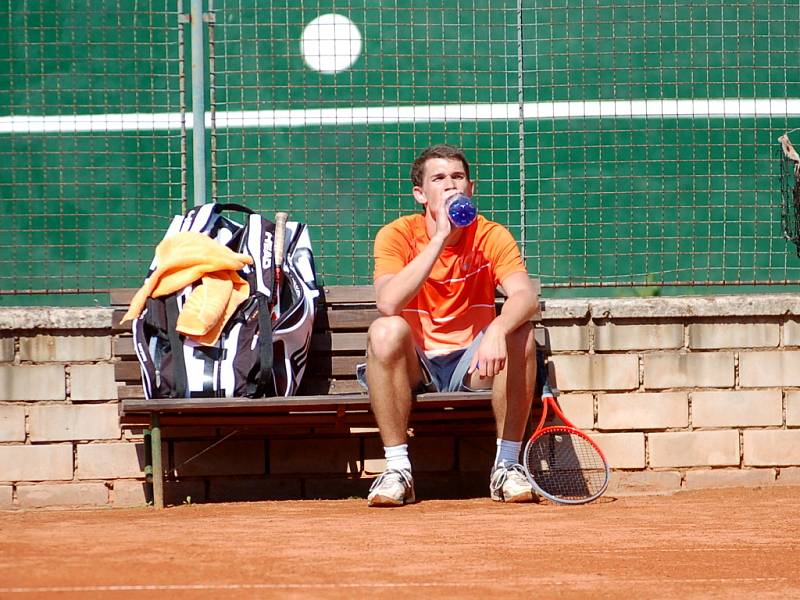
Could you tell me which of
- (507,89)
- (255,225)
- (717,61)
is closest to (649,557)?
(255,225)

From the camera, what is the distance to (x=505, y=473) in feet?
19.2

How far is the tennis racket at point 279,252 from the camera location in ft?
20.1

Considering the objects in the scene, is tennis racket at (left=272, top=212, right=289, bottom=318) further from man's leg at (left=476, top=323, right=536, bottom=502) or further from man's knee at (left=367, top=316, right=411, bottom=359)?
man's leg at (left=476, top=323, right=536, bottom=502)

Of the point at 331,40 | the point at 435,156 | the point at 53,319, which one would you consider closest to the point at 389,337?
the point at 435,156

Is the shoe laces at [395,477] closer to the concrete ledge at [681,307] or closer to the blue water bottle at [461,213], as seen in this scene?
the blue water bottle at [461,213]

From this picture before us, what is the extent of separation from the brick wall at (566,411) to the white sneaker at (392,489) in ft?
2.50

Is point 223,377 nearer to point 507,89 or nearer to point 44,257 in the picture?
point 44,257

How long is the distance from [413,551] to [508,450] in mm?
1553

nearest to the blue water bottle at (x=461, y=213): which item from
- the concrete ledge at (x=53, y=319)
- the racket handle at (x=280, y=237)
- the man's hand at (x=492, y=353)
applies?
the man's hand at (x=492, y=353)

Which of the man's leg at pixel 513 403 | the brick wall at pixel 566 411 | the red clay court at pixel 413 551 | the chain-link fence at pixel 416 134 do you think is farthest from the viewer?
the chain-link fence at pixel 416 134

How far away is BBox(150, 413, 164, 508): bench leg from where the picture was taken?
6027mm

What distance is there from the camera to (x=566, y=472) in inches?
255

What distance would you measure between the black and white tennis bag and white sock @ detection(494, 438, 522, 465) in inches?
37.8

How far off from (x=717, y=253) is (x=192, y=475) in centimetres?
282
